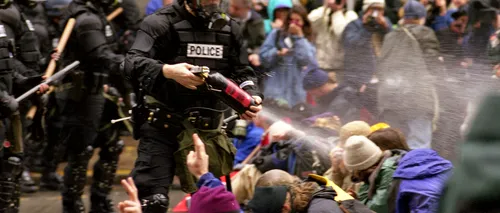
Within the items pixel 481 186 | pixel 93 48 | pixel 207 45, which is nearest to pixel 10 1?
pixel 93 48

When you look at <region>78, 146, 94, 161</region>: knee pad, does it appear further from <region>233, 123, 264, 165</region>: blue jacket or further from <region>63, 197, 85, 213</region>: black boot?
<region>233, 123, 264, 165</region>: blue jacket

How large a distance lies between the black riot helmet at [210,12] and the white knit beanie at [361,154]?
1164 millimetres

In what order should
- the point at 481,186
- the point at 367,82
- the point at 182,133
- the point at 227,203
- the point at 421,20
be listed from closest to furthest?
the point at 481,186
the point at 227,203
the point at 182,133
the point at 367,82
the point at 421,20

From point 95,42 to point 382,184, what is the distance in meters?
3.61

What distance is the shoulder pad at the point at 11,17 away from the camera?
8406 millimetres

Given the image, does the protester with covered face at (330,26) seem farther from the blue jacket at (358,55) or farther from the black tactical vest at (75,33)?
the black tactical vest at (75,33)

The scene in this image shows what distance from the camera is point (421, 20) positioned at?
11.7 metres

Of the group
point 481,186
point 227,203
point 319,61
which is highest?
point 481,186

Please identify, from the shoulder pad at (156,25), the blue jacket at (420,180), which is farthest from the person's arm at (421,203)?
the shoulder pad at (156,25)

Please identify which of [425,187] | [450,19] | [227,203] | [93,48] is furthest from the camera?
[450,19]

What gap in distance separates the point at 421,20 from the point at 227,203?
8128mm

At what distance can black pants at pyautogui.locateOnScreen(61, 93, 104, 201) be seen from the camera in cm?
959

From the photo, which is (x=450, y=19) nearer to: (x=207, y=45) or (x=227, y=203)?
(x=207, y=45)

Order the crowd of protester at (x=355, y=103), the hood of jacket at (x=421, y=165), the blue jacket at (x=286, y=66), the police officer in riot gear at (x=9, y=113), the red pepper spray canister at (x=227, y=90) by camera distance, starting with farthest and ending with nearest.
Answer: the blue jacket at (x=286, y=66) < the police officer in riot gear at (x=9, y=113) < the red pepper spray canister at (x=227, y=90) < the crowd of protester at (x=355, y=103) < the hood of jacket at (x=421, y=165)
